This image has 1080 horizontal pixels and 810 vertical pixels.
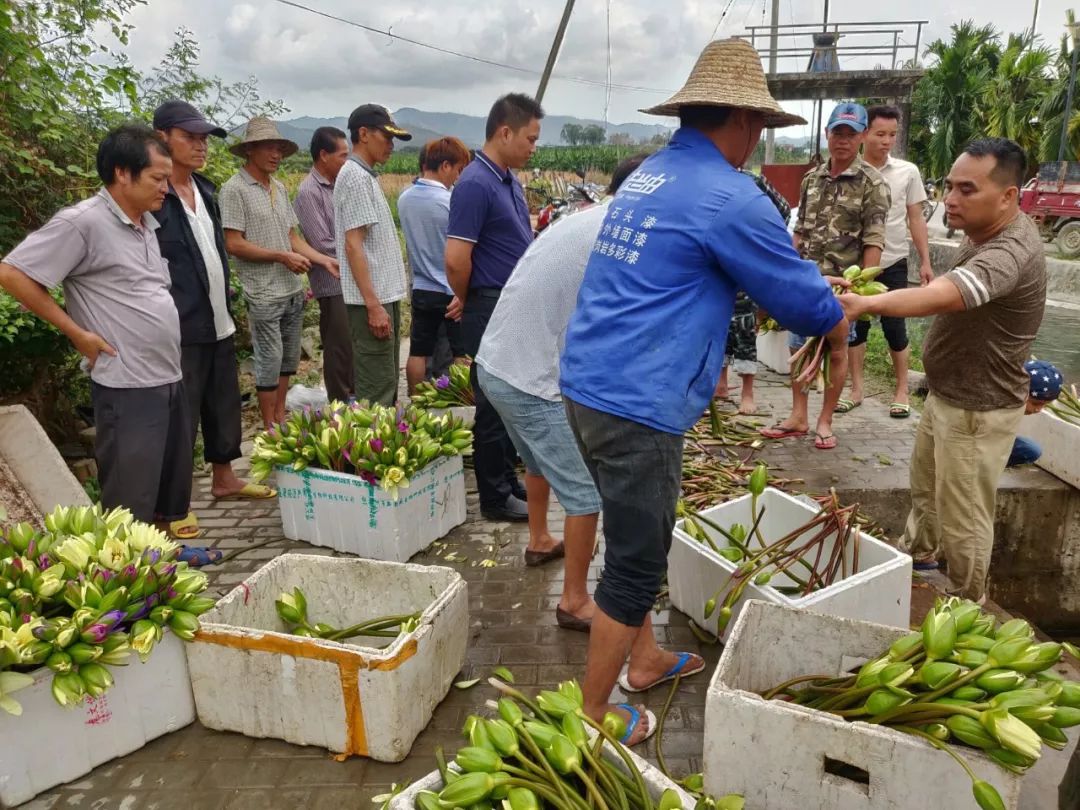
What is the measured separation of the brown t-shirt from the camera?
123 inches

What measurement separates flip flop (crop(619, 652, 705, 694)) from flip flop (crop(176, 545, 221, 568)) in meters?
2.29

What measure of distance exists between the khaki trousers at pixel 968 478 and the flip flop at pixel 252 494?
12.4ft

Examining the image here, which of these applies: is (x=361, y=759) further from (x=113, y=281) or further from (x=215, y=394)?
(x=215, y=394)

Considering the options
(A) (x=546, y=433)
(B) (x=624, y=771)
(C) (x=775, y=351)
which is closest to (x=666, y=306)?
(A) (x=546, y=433)

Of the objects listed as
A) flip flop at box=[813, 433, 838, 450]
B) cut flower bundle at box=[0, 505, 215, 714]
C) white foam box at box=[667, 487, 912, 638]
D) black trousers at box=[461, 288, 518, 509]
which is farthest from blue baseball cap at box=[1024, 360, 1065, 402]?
cut flower bundle at box=[0, 505, 215, 714]

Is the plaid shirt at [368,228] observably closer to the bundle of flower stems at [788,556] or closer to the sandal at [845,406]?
the bundle of flower stems at [788,556]

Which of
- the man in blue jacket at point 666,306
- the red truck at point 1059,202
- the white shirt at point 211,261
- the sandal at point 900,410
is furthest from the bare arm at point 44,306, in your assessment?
the red truck at point 1059,202

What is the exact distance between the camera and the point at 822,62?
1995 centimetres

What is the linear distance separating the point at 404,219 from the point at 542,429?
3097 millimetres

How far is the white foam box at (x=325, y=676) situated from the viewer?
101 inches

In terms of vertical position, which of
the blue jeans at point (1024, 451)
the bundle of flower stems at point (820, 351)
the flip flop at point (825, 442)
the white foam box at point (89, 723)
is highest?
the bundle of flower stems at point (820, 351)

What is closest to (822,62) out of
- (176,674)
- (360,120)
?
(360,120)

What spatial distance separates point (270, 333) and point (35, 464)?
5.23 ft

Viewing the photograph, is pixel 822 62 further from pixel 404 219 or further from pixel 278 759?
pixel 278 759
